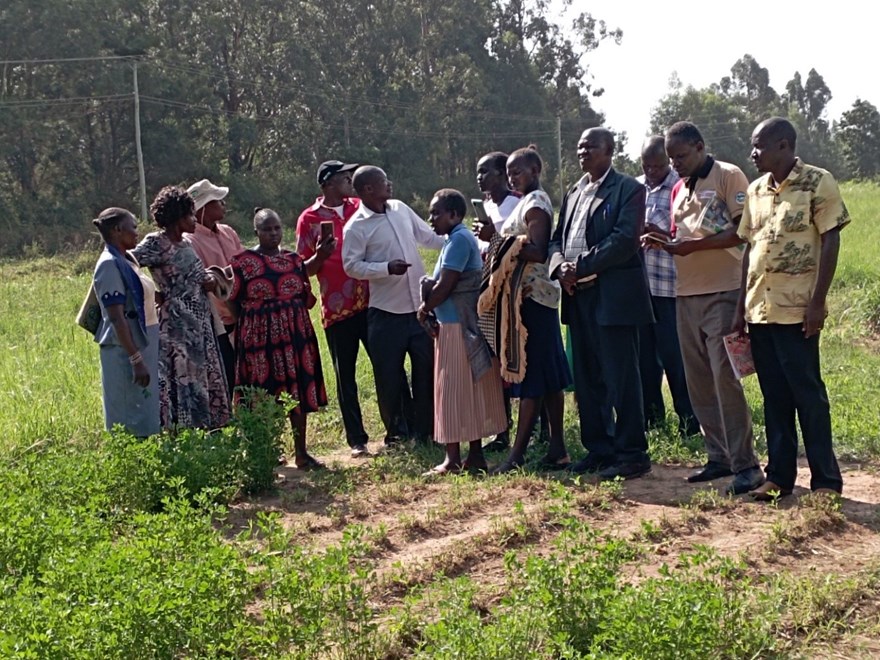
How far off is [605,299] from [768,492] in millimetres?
1345

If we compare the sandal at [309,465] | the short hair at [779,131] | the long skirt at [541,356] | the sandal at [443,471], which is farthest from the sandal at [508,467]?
the short hair at [779,131]

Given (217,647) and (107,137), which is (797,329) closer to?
(217,647)

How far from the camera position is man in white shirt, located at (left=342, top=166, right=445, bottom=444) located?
686 cm

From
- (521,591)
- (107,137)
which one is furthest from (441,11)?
(521,591)

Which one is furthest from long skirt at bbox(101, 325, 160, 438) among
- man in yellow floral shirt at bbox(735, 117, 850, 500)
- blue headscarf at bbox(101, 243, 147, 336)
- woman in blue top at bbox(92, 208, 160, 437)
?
man in yellow floral shirt at bbox(735, 117, 850, 500)

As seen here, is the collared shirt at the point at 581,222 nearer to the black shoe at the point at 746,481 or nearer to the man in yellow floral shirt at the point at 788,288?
the man in yellow floral shirt at the point at 788,288

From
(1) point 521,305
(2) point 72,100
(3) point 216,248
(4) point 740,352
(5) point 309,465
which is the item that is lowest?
(5) point 309,465

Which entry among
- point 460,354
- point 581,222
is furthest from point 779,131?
point 460,354

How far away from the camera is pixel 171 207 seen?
6.27 metres

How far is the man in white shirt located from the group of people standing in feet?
0.05

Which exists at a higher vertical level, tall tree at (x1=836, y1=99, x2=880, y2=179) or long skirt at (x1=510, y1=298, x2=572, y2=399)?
tall tree at (x1=836, y1=99, x2=880, y2=179)

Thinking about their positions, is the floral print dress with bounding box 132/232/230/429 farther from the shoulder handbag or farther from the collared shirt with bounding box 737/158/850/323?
the collared shirt with bounding box 737/158/850/323

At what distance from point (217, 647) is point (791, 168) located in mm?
3331

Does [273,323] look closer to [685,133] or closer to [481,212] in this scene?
[481,212]
